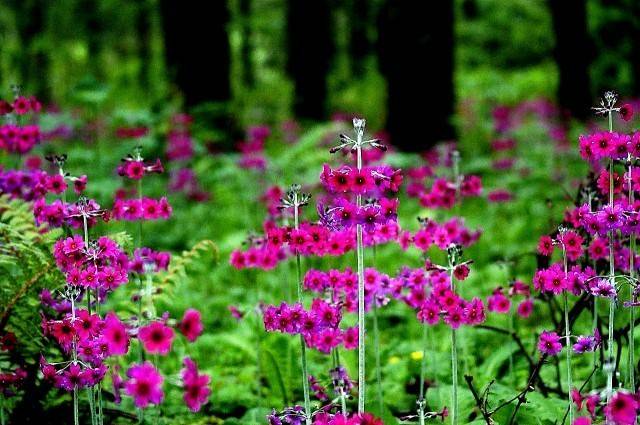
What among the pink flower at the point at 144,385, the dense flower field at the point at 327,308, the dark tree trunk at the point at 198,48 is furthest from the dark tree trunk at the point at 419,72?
the pink flower at the point at 144,385

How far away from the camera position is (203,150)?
7582 millimetres

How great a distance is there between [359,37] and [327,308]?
1843 centimetres

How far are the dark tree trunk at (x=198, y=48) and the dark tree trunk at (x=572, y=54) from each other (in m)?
4.20

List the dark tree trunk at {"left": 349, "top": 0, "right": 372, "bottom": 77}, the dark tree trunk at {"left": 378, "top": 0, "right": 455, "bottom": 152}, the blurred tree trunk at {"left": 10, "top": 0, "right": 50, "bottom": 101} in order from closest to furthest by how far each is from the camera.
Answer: the dark tree trunk at {"left": 378, "top": 0, "right": 455, "bottom": 152}
the blurred tree trunk at {"left": 10, "top": 0, "right": 50, "bottom": 101}
the dark tree trunk at {"left": 349, "top": 0, "right": 372, "bottom": 77}

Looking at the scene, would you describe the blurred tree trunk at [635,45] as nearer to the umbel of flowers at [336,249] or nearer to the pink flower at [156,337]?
the umbel of flowers at [336,249]

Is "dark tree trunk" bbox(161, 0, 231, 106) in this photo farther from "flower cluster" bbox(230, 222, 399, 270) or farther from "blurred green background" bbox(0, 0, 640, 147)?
"flower cluster" bbox(230, 222, 399, 270)

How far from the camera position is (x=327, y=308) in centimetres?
244

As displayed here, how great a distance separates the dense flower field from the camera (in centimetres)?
233

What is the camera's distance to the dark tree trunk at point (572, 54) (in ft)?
32.7

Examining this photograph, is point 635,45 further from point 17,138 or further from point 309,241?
point 309,241

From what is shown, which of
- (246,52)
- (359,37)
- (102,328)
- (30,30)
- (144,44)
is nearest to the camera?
(102,328)

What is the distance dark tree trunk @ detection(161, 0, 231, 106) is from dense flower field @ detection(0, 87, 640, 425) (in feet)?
9.15

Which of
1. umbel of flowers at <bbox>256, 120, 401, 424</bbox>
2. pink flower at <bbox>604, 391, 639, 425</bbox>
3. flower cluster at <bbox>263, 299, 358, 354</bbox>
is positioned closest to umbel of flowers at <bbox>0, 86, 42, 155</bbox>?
umbel of flowers at <bbox>256, 120, 401, 424</bbox>

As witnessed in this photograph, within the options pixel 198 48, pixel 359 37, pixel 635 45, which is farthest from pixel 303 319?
pixel 359 37
